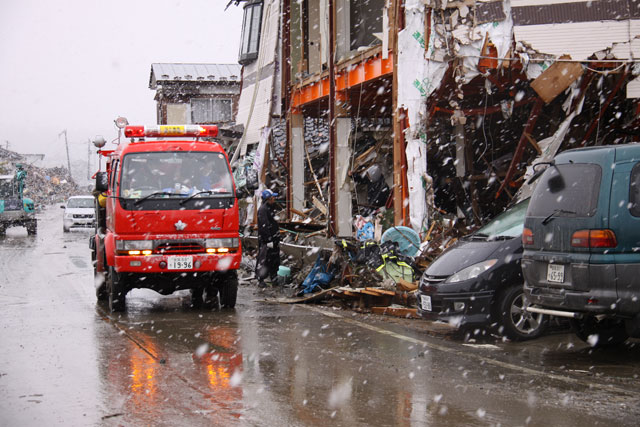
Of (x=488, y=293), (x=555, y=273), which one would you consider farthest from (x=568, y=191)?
(x=488, y=293)

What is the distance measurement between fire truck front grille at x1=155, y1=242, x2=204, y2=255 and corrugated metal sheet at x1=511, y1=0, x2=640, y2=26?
23.2ft

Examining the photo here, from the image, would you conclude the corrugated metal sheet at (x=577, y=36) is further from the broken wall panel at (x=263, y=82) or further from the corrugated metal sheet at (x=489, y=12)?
the broken wall panel at (x=263, y=82)

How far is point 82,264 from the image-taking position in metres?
19.7

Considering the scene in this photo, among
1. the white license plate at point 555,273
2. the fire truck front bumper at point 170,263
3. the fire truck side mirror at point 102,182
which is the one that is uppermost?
the fire truck side mirror at point 102,182

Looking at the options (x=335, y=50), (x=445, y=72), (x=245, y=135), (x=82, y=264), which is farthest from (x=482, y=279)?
(x=245, y=135)

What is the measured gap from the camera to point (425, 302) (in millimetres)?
9312

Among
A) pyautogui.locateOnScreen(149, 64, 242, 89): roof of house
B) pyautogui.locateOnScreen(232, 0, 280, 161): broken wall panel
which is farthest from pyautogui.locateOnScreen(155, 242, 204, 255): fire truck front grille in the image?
pyautogui.locateOnScreen(149, 64, 242, 89): roof of house

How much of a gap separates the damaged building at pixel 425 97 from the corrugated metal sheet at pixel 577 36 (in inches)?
0.8

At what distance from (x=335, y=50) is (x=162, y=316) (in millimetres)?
9714

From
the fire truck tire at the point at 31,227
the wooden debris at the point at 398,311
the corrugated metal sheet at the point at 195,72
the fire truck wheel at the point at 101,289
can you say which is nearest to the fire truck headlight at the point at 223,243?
the wooden debris at the point at 398,311

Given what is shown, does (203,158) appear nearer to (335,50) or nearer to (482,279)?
(482,279)

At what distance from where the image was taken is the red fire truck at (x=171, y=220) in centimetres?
1098

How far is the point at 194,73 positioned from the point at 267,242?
3409cm

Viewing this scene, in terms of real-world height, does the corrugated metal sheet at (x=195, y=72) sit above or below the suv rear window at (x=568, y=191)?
above
